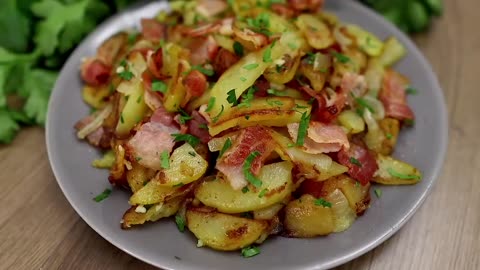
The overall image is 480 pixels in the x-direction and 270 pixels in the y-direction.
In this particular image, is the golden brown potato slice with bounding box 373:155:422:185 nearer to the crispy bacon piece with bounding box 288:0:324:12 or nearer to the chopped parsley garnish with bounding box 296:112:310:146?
the chopped parsley garnish with bounding box 296:112:310:146

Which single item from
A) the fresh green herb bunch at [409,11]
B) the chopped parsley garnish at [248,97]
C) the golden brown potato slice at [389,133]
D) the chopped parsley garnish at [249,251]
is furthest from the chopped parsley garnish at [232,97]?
the fresh green herb bunch at [409,11]

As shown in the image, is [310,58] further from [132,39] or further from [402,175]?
[132,39]

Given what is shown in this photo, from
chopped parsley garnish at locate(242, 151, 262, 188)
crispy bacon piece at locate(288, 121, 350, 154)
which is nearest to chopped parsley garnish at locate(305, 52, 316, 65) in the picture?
crispy bacon piece at locate(288, 121, 350, 154)

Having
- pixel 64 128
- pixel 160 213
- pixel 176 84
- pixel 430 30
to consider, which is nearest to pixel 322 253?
pixel 160 213

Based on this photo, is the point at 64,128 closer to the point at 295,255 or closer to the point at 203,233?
the point at 203,233

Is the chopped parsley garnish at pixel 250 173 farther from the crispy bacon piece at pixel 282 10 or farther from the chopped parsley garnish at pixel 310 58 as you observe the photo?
the crispy bacon piece at pixel 282 10

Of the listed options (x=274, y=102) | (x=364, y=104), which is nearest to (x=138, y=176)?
(x=274, y=102)
